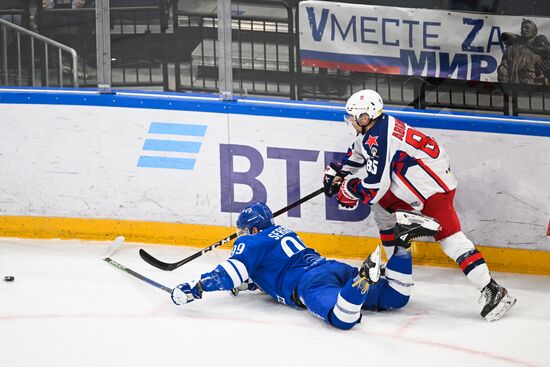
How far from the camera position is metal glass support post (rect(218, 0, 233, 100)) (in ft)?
21.7

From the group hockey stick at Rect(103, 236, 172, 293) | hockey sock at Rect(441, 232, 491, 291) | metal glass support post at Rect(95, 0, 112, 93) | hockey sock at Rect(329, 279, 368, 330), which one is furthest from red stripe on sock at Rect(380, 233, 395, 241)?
metal glass support post at Rect(95, 0, 112, 93)

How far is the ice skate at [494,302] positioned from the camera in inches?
216

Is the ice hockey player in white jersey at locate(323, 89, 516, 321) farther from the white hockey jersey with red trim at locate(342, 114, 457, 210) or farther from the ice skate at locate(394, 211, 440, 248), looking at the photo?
the ice skate at locate(394, 211, 440, 248)

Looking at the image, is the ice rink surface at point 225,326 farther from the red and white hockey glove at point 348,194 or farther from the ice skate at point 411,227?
the red and white hockey glove at point 348,194

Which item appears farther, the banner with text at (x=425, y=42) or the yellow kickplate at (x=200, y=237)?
the yellow kickplate at (x=200, y=237)

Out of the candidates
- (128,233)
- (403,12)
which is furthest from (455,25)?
(128,233)

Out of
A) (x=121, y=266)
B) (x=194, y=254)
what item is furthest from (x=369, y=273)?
(x=121, y=266)

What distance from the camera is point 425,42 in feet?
21.0

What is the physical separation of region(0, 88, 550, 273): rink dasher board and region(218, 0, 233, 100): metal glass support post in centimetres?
9

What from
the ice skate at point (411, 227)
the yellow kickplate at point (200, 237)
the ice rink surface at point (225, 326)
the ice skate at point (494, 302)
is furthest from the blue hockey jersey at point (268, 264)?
the yellow kickplate at point (200, 237)

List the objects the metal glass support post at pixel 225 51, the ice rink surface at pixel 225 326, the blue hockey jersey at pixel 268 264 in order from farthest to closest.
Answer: the metal glass support post at pixel 225 51 → the blue hockey jersey at pixel 268 264 → the ice rink surface at pixel 225 326

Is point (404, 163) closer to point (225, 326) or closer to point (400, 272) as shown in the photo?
point (400, 272)

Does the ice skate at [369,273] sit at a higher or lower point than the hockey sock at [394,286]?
higher

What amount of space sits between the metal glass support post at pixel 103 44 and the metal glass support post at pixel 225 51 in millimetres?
718
